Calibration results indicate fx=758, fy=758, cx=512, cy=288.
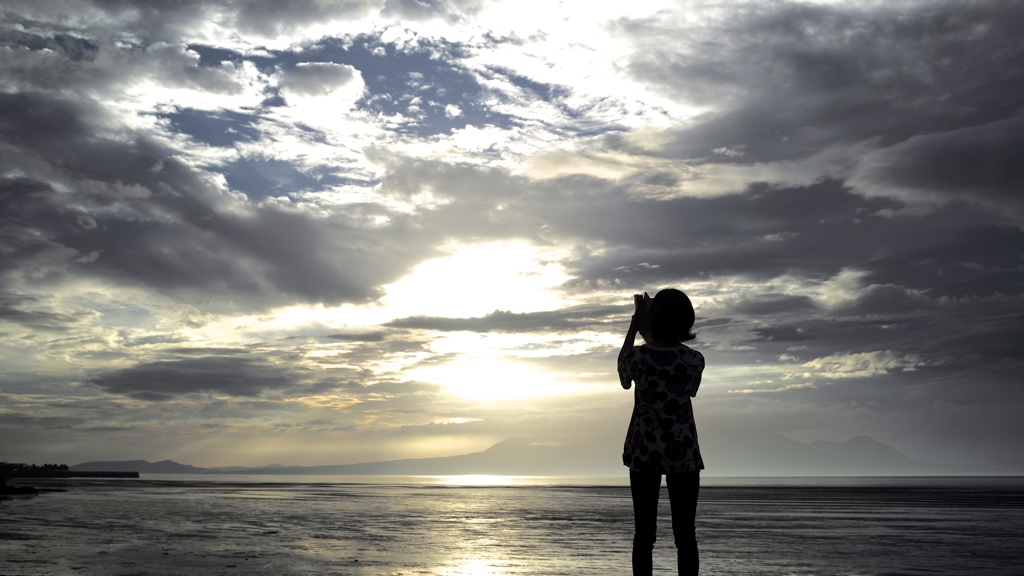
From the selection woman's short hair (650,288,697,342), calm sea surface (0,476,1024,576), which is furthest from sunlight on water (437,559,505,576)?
woman's short hair (650,288,697,342)

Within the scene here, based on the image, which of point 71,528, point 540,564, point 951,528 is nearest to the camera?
point 540,564

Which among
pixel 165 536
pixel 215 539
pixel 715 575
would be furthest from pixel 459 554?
pixel 165 536

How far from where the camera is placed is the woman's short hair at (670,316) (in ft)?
17.9

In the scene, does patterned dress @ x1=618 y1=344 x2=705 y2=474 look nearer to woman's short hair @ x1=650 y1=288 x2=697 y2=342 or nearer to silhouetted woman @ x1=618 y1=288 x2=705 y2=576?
silhouetted woman @ x1=618 y1=288 x2=705 y2=576

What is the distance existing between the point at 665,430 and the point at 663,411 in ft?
0.43

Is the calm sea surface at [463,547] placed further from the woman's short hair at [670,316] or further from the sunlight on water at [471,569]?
the woman's short hair at [670,316]

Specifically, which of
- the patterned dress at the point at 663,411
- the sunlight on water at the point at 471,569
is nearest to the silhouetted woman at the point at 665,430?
the patterned dress at the point at 663,411

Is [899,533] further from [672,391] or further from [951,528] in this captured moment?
[672,391]

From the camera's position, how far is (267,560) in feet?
41.1

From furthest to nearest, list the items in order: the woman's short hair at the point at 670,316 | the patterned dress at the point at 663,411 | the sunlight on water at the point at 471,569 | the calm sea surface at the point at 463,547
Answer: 1. the calm sea surface at the point at 463,547
2. the sunlight on water at the point at 471,569
3. the woman's short hair at the point at 670,316
4. the patterned dress at the point at 663,411

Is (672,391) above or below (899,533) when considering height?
above

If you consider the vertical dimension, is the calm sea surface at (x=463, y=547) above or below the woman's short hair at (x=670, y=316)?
below

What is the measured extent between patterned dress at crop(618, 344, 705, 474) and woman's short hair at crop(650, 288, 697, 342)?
0.11 m

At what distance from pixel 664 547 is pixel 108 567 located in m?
9.92
